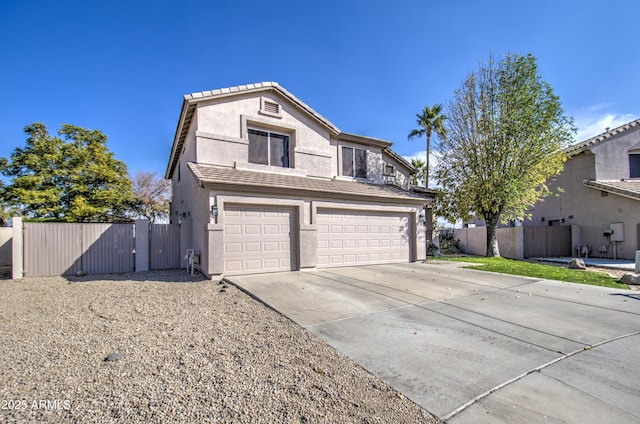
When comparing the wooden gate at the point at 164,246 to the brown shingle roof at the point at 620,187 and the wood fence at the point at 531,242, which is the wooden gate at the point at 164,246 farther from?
the brown shingle roof at the point at 620,187

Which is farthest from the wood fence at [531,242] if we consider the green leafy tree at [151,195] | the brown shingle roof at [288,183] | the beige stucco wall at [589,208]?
the green leafy tree at [151,195]

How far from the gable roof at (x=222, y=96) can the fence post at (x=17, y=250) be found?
6.24 metres

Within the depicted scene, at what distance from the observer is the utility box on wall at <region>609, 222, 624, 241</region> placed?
15.9 metres

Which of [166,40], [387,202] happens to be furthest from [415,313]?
[166,40]

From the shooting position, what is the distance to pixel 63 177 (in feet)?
62.8

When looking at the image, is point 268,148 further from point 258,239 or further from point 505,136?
point 505,136

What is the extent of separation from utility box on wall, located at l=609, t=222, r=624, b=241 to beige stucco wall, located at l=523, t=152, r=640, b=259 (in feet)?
0.48

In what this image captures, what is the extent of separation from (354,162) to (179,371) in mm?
12327

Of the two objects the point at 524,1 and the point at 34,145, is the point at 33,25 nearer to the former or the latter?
the point at 34,145

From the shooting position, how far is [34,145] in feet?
61.3

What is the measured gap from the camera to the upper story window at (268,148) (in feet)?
37.7

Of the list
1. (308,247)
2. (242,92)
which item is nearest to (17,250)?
(242,92)

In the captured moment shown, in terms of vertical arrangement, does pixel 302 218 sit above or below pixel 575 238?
above

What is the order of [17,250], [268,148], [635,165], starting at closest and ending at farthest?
[17,250], [268,148], [635,165]
